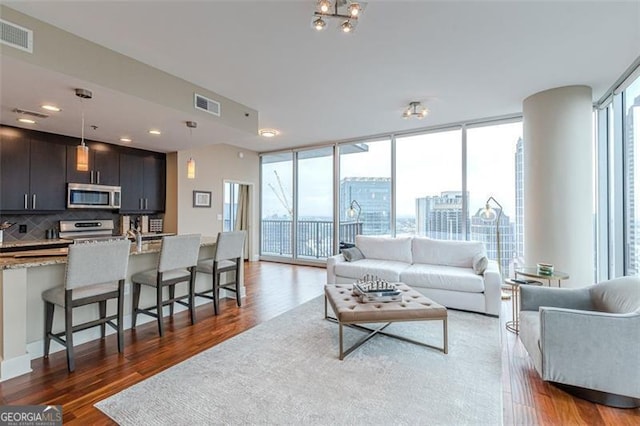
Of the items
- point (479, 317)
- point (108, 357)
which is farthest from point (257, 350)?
point (479, 317)

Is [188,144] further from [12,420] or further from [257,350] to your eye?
[12,420]

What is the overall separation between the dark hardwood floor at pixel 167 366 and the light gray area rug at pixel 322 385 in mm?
119

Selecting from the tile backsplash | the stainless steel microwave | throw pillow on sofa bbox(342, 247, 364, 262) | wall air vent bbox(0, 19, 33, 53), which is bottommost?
throw pillow on sofa bbox(342, 247, 364, 262)

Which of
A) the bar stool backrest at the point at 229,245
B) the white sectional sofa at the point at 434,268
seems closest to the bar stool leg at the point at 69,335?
the bar stool backrest at the point at 229,245

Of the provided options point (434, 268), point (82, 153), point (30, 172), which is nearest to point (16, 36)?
point (82, 153)

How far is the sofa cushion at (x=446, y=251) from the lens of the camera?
4375 millimetres

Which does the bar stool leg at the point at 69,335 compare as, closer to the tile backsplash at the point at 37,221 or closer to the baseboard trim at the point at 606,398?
the tile backsplash at the point at 37,221

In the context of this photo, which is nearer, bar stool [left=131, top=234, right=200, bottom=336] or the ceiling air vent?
bar stool [left=131, top=234, right=200, bottom=336]

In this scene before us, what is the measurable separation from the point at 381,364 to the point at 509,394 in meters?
0.90

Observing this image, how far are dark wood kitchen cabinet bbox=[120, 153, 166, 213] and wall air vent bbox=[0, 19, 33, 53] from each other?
3177mm

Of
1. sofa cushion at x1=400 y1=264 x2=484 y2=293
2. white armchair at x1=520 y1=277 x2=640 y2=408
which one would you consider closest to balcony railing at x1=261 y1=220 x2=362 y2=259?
sofa cushion at x1=400 y1=264 x2=484 y2=293

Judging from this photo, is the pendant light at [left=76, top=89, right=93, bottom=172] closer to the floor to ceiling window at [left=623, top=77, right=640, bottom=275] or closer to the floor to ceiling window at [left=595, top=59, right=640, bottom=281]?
the floor to ceiling window at [left=595, top=59, right=640, bottom=281]

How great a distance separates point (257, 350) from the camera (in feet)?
9.10

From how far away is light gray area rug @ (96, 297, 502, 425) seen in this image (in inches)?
74.2
